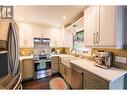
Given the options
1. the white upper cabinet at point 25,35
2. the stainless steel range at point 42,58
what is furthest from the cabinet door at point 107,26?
the white upper cabinet at point 25,35

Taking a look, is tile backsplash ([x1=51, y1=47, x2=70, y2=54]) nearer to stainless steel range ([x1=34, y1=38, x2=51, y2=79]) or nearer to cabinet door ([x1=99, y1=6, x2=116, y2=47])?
stainless steel range ([x1=34, y1=38, x2=51, y2=79])

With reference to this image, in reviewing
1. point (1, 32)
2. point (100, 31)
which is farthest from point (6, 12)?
point (100, 31)

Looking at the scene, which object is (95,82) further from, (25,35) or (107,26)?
(25,35)

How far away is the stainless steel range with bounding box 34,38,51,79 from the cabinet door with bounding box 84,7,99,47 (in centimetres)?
195

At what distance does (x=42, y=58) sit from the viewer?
12.3 ft

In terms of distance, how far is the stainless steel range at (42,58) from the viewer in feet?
11.8

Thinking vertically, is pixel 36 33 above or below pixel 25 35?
above

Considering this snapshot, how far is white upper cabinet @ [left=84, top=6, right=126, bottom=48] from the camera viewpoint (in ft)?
4.89

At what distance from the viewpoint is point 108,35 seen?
1619 mm

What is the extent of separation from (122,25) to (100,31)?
369 millimetres

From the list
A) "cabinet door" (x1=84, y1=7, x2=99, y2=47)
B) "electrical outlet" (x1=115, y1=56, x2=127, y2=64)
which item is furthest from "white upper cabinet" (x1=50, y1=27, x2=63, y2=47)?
"electrical outlet" (x1=115, y1=56, x2=127, y2=64)

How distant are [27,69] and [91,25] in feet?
8.14

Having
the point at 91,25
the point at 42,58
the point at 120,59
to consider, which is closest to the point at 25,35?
the point at 42,58

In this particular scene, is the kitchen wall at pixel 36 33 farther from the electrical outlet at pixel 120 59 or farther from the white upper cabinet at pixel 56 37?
the electrical outlet at pixel 120 59
